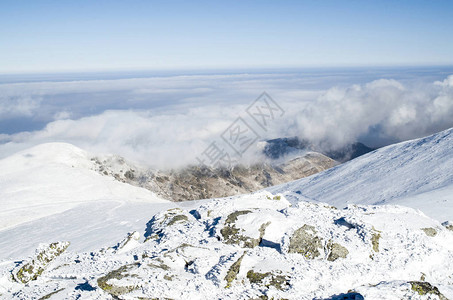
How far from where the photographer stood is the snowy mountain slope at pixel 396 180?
20130 millimetres

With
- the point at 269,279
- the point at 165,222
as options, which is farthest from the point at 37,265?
the point at 269,279

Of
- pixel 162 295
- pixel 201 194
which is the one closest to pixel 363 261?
pixel 162 295

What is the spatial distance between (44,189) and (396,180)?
48765 millimetres

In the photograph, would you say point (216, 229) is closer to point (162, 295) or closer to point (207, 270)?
point (207, 270)

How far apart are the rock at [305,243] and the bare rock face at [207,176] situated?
3611 inches

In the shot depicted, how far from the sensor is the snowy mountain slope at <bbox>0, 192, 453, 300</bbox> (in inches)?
322

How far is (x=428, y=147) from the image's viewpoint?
30453mm

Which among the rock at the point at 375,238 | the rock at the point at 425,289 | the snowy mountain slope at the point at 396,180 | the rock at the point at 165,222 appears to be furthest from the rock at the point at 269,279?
the snowy mountain slope at the point at 396,180

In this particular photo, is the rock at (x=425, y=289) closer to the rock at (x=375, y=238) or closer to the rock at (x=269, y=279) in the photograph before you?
the rock at (x=375, y=238)

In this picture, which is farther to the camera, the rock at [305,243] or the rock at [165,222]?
the rock at [165,222]

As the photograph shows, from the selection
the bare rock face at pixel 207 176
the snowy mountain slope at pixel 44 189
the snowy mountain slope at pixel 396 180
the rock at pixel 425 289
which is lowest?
the bare rock face at pixel 207 176

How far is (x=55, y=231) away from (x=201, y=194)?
103m

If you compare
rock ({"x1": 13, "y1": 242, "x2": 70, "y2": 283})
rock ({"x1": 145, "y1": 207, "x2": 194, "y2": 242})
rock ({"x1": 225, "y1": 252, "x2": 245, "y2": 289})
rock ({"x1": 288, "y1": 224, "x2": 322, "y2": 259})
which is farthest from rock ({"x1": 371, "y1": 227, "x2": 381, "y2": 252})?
rock ({"x1": 13, "y1": 242, "x2": 70, "y2": 283})

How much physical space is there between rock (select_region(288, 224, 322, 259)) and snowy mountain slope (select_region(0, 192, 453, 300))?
4cm
